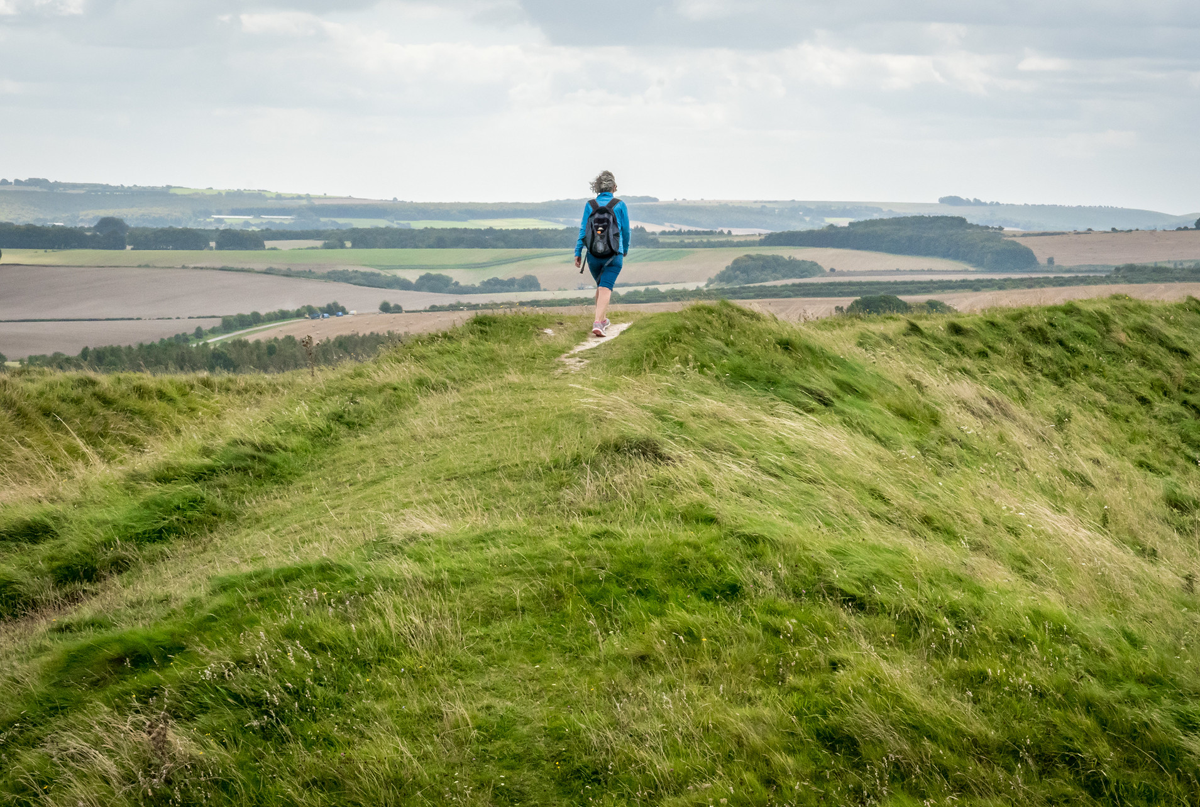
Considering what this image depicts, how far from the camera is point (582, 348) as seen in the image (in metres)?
16.0

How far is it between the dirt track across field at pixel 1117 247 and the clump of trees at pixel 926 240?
152 inches

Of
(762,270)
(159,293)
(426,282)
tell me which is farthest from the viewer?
(426,282)

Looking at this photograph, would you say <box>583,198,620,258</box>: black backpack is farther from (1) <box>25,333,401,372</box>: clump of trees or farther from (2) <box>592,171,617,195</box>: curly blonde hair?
(1) <box>25,333,401,372</box>: clump of trees

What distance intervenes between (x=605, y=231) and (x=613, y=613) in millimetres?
10397

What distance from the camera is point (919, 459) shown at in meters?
10.9

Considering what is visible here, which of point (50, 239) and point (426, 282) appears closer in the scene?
point (50, 239)

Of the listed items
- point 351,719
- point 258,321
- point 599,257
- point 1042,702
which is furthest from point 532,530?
point 258,321

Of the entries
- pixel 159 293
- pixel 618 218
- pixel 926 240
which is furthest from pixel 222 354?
pixel 926 240

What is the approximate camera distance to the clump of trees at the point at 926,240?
10919 cm

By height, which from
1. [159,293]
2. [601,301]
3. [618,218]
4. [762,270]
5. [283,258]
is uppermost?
[283,258]

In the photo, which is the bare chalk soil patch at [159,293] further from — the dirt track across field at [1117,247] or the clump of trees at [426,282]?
the dirt track across field at [1117,247]

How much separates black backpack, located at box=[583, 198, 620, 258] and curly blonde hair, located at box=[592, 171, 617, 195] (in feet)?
0.77

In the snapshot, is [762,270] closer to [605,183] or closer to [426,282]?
[426,282]

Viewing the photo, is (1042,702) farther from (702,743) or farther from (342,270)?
(342,270)
